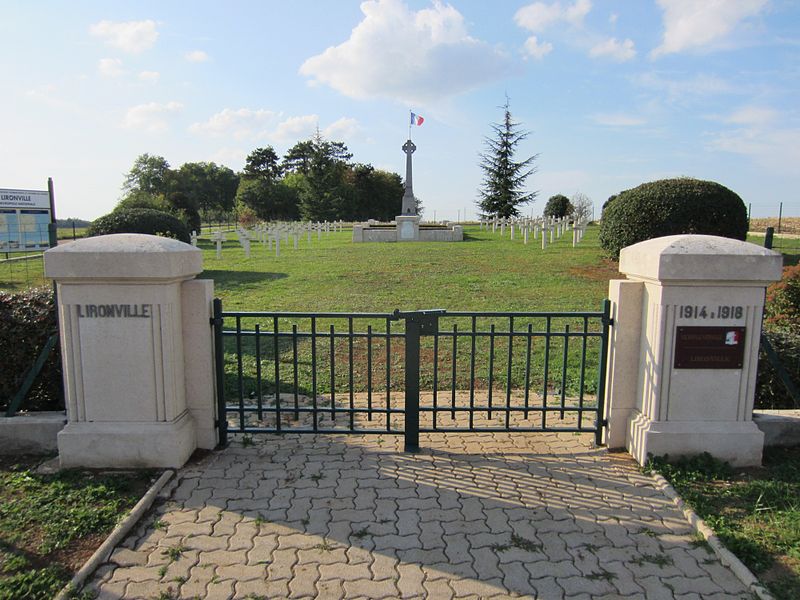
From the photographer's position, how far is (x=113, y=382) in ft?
13.6

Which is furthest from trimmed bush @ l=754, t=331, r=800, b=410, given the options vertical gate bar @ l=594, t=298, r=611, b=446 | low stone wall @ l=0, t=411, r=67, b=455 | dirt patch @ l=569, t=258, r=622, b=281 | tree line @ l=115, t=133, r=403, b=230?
tree line @ l=115, t=133, r=403, b=230

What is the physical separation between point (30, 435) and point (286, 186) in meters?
61.7

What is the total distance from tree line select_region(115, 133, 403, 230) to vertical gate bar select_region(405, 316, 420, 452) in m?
51.4

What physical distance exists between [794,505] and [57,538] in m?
4.63

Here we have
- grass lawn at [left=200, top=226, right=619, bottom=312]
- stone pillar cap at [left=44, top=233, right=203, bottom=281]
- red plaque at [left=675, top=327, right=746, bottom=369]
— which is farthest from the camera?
grass lawn at [left=200, top=226, right=619, bottom=312]

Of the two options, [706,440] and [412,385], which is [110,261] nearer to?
[412,385]

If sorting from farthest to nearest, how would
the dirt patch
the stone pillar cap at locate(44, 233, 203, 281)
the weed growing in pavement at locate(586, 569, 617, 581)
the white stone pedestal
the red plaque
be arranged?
the white stone pedestal → the dirt patch → the red plaque → the stone pillar cap at locate(44, 233, 203, 281) → the weed growing in pavement at locate(586, 569, 617, 581)

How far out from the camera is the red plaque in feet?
13.8

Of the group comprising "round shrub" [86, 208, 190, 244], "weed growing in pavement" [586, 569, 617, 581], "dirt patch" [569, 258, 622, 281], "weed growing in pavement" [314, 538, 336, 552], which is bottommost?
"weed growing in pavement" [586, 569, 617, 581]

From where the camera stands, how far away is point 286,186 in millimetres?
63656

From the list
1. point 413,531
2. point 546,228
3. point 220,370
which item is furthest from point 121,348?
point 546,228

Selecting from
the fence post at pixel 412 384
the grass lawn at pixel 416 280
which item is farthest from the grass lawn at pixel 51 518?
the grass lawn at pixel 416 280

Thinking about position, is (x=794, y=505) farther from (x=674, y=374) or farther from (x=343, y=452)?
(x=343, y=452)

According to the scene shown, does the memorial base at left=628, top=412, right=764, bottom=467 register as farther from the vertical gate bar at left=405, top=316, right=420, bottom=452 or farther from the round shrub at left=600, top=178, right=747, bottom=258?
the round shrub at left=600, top=178, right=747, bottom=258
